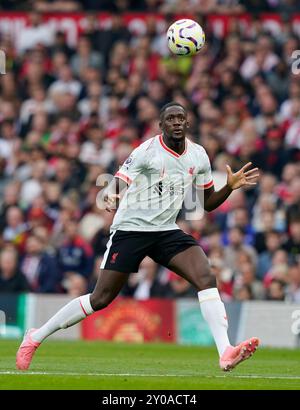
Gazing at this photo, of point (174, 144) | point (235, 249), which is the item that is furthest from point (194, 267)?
point (235, 249)

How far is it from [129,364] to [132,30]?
12.4 meters

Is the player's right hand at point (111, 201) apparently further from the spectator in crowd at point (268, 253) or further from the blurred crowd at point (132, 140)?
the spectator in crowd at point (268, 253)

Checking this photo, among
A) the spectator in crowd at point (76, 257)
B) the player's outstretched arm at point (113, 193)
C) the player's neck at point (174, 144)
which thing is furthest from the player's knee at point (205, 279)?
the spectator in crowd at point (76, 257)

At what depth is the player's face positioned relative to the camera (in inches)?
458

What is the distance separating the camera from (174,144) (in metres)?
11.8

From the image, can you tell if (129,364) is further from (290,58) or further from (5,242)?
(290,58)

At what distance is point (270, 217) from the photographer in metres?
19.2

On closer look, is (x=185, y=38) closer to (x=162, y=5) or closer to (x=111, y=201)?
(x=111, y=201)

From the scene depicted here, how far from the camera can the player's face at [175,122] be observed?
11633 millimetres

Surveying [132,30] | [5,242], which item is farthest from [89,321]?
[132,30]

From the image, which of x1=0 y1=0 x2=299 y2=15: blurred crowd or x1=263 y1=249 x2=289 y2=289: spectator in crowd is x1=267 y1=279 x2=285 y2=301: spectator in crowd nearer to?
x1=263 y1=249 x2=289 y2=289: spectator in crowd

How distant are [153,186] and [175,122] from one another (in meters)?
0.64

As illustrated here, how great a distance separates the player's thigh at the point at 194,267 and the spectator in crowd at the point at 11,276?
7841mm
